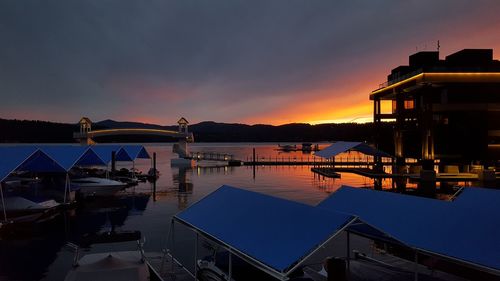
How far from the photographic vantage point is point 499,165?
47562mm

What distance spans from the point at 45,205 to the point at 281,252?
76.3ft

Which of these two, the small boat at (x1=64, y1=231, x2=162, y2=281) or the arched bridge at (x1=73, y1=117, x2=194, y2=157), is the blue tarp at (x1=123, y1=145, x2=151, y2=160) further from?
the small boat at (x1=64, y1=231, x2=162, y2=281)

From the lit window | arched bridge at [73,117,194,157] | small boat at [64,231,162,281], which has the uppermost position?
the lit window

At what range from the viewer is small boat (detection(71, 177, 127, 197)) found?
33.8 meters

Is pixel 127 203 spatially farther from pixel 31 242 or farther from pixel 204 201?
pixel 204 201

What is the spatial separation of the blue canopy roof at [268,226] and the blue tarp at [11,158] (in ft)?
54.1

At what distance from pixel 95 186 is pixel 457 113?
4441 centimetres

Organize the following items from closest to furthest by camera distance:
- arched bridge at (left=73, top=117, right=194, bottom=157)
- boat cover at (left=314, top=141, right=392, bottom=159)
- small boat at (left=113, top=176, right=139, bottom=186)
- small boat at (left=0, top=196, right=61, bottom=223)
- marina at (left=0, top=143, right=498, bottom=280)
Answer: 1. marina at (left=0, top=143, right=498, bottom=280)
2. small boat at (left=0, top=196, right=61, bottom=223)
3. small boat at (left=113, top=176, right=139, bottom=186)
4. boat cover at (left=314, top=141, right=392, bottom=159)
5. arched bridge at (left=73, top=117, right=194, bottom=157)

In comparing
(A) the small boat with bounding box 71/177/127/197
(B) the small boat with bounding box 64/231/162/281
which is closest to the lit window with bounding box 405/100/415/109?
(A) the small boat with bounding box 71/177/127/197

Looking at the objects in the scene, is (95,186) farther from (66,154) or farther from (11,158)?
(11,158)

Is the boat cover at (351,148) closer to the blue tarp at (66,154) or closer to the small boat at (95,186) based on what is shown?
the small boat at (95,186)

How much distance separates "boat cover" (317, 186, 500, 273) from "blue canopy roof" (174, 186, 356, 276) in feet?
4.42

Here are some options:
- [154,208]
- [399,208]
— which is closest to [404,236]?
[399,208]

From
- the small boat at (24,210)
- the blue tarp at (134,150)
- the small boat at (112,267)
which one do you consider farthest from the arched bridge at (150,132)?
the small boat at (112,267)
